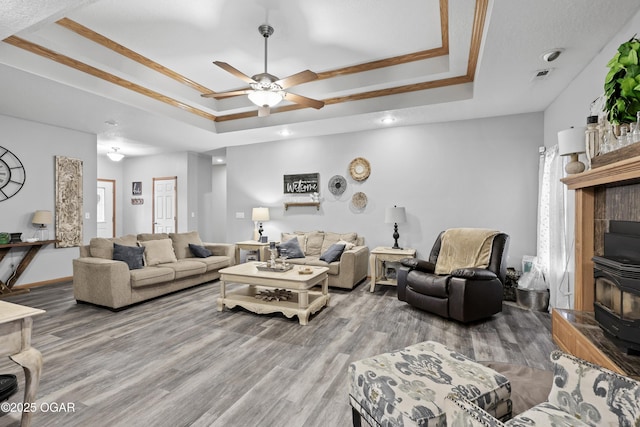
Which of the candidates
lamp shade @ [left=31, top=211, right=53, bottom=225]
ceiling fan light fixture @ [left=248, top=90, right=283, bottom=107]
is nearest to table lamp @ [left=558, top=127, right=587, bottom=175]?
ceiling fan light fixture @ [left=248, top=90, right=283, bottom=107]

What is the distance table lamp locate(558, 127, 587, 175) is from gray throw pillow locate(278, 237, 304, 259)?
3605 mm

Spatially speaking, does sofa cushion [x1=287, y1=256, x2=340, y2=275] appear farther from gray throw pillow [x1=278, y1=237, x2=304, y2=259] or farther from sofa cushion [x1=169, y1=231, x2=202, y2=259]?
sofa cushion [x1=169, y1=231, x2=202, y2=259]

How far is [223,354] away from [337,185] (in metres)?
3.65

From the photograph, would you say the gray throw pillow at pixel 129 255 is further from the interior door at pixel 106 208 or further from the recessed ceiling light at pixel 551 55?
the recessed ceiling light at pixel 551 55

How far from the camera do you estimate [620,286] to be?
1.74 meters

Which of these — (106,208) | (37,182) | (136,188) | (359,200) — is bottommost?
(106,208)

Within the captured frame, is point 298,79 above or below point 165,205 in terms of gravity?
above

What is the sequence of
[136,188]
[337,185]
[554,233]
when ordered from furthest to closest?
→ 1. [136,188]
2. [337,185]
3. [554,233]

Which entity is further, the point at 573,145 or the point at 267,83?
the point at 267,83

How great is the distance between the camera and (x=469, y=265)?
3572mm

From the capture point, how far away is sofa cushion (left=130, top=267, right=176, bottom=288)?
372 centimetres

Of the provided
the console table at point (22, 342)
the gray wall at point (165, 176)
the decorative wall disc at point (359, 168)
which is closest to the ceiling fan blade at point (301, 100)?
the decorative wall disc at point (359, 168)

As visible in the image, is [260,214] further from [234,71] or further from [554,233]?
[554,233]

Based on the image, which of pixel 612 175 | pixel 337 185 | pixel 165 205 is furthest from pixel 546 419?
pixel 165 205
